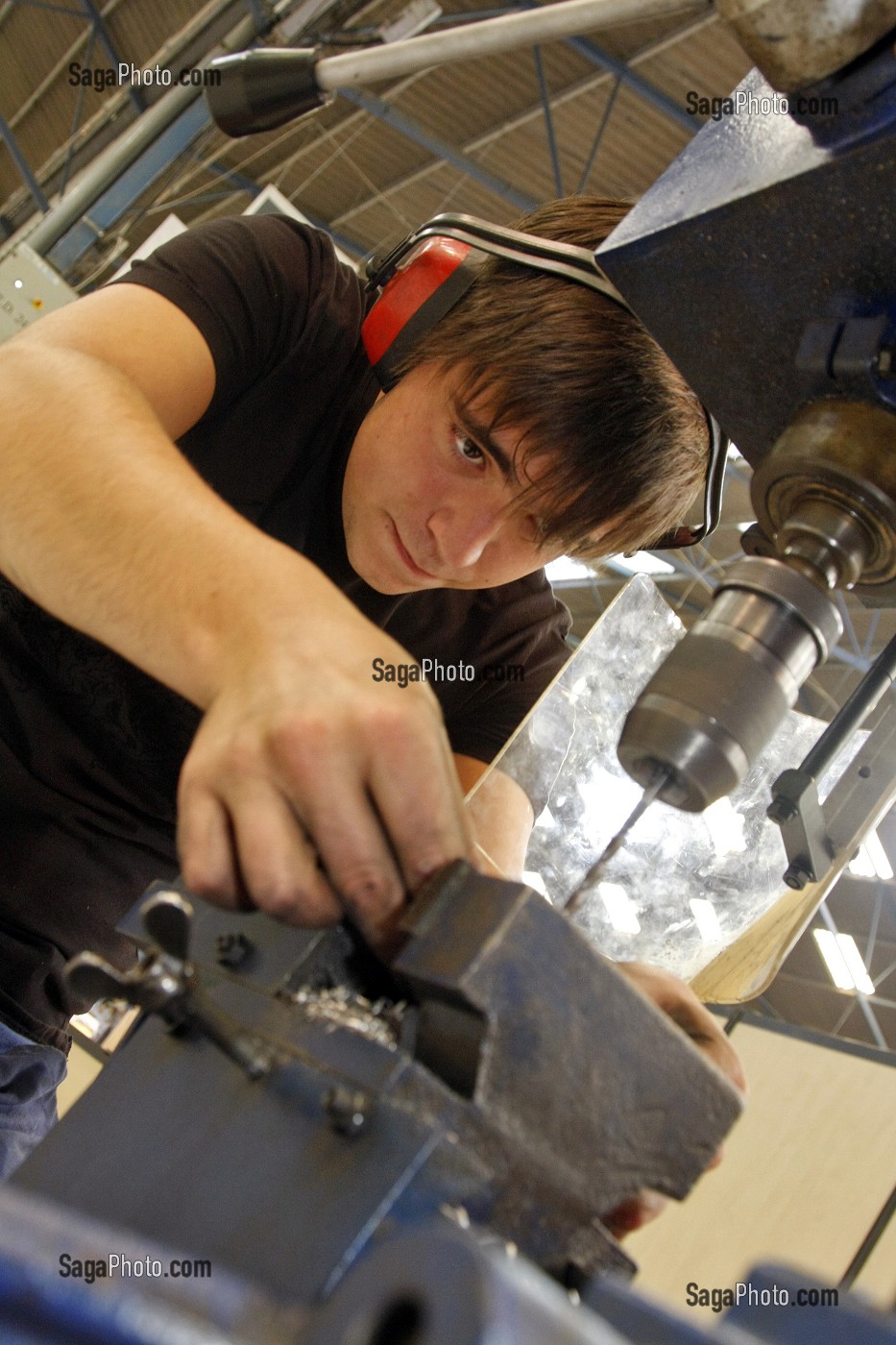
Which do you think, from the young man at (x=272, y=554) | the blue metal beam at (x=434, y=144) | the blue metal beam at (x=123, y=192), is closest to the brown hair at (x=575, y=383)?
the young man at (x=272, y=554)

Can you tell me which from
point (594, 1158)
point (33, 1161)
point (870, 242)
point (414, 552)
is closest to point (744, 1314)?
point (594, 1158)

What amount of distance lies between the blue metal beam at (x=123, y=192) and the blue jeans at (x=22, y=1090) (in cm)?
361

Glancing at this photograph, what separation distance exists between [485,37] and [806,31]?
295mm

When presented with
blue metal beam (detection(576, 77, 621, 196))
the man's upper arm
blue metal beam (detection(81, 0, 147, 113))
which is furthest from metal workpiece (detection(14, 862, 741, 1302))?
blue metal beam (detection(81, 0, 147, 113))

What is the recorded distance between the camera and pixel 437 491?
1105 millimetres

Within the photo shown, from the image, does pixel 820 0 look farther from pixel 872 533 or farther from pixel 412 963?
pixel 412 963

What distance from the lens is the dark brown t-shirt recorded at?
3.45 feet

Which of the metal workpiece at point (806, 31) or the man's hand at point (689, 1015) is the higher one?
the metal workpiece at point (806, 31)

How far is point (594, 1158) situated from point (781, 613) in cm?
35

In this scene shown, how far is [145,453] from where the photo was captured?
710mm

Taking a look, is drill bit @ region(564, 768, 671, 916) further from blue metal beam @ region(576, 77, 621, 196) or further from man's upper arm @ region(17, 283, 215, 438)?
blue metal beam @ region(576, 77, 621, 196)

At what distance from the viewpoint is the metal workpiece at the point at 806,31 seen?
1.88ft

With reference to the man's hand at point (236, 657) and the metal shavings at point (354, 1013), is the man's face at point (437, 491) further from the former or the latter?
the metal shavings at point (354, 1013)

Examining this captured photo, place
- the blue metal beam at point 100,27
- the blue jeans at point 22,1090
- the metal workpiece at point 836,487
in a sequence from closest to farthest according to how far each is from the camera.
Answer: the metal workpiece at point 836,487 → the blue jeans at point 22,1090 → the blue metal beam at point 100,27
